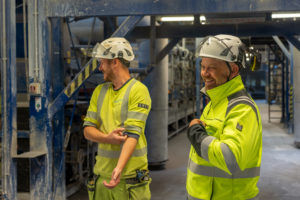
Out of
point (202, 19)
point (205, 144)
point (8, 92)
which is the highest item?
point (202, 19)

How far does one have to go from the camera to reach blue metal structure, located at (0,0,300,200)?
4648 millimetres

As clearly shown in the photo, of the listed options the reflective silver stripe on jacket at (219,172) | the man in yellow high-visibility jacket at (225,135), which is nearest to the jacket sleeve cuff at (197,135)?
the man in yellow high-visibility jacket at (225,135)

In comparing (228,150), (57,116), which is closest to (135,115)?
(228,150)

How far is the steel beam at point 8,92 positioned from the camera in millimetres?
4715

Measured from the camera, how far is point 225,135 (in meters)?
2.04

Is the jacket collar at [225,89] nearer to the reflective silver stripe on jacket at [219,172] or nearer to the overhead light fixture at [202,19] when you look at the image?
the reflective silver stripe on jacket at [219,172]

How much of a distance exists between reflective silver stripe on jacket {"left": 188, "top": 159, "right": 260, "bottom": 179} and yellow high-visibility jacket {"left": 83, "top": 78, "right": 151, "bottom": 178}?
73 cm

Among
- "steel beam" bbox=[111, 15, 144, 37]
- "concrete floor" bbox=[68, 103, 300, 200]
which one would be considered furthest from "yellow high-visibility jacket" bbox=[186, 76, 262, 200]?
"concrete floor" bbox=[68, 103, 300, 200]

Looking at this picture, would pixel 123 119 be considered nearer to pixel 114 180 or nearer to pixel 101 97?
pixel 101 97

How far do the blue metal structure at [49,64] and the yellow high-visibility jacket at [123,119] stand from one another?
1785mm

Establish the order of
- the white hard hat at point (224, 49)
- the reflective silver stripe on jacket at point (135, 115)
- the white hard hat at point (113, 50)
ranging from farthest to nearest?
the white hard hat at point (113, 50), the reflective silver stripe on jacket at point (135, 115), the white hard hat at point (224, 49)

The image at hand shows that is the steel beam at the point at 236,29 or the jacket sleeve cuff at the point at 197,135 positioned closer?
the jacket sleeve cuff at the point at 197,135

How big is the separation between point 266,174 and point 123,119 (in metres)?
5.75

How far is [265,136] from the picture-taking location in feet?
45.2
